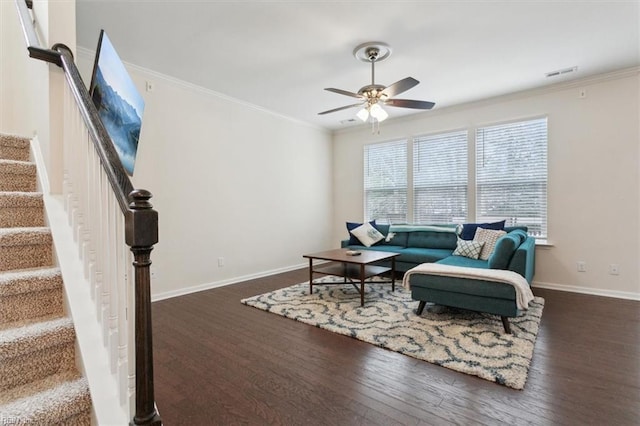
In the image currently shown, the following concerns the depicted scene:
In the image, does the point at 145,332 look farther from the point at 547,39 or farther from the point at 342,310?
the point at 547,39

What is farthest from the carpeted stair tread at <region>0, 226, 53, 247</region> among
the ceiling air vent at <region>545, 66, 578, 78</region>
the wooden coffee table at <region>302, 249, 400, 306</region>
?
the ceiling air vent at <region>545, 66, 578, 78</region>

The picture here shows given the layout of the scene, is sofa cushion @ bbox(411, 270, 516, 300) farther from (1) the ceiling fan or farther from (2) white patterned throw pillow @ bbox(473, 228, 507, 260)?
(1) the ceiling fan

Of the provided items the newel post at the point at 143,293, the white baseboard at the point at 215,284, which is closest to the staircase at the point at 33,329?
the newel post at the point at 143,293

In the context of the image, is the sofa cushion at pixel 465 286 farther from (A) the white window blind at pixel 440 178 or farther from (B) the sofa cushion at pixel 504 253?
(A) the white window blind at pixel 440 178

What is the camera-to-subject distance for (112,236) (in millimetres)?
1203

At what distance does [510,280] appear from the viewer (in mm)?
2643

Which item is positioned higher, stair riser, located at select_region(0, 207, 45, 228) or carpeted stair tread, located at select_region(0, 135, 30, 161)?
carpeted stair tread, located at select_region(0, 135, 30, 161)

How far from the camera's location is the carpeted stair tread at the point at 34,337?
1249mm

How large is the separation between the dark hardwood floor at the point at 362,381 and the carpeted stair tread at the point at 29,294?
2.73ft

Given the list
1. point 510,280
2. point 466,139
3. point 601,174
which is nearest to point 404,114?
point 466,139

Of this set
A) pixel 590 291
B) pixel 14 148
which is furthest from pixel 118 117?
pixel 590 291

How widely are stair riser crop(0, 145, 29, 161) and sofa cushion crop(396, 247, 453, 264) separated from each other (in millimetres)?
4235

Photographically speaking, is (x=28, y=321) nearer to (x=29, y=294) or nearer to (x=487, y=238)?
(x=29, y=294)

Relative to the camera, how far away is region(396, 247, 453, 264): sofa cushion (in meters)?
4.47
